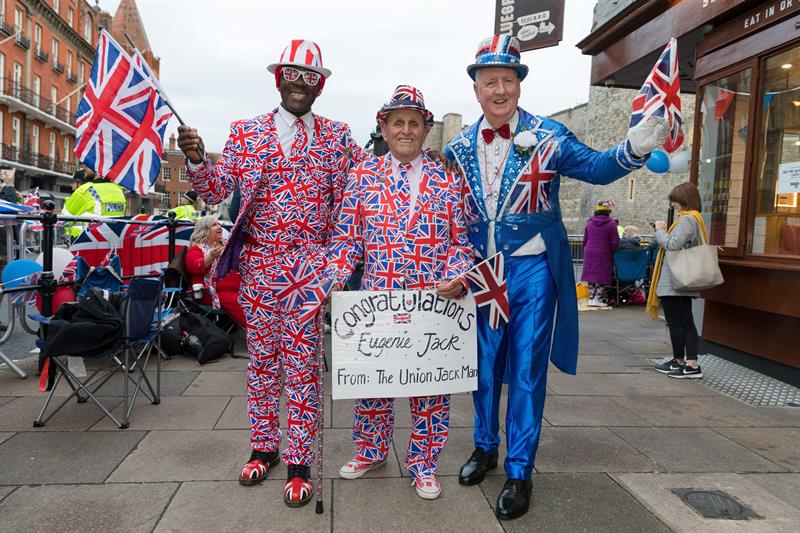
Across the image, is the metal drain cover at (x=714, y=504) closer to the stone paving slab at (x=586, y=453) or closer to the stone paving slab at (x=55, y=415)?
the stone paving slab at (x=586, y=453)

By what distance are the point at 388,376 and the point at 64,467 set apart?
1873mm

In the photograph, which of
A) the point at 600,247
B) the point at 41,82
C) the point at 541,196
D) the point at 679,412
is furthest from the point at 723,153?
the point at 41,82

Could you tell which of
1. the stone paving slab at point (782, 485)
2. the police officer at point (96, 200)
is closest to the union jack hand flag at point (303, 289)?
the stone paving slab at point (782, 485)

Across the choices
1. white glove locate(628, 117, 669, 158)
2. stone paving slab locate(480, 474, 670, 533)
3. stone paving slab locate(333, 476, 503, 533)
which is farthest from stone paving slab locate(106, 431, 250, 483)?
A: white glove locate(628, 117, 669, 158)

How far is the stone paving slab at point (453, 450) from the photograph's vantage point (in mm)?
3184

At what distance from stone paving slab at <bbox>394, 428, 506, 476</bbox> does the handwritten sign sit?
66 centimetres

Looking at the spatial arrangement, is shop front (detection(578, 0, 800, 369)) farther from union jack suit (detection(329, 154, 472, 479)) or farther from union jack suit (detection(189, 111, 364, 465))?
union jack suit (detection(189, 111, 364, 465))

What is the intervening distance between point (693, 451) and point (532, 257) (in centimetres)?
178

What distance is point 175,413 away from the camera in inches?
159

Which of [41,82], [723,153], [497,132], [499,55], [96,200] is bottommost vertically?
[96,200]

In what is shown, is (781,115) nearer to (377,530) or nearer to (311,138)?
(311,138)

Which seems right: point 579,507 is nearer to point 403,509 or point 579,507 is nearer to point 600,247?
point 403,509

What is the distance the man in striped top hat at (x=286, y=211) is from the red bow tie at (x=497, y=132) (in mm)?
761

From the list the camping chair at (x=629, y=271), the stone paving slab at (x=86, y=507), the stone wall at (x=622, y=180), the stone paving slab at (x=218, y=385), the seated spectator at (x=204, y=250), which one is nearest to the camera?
the stone paving slab at (x=86, y=507)
